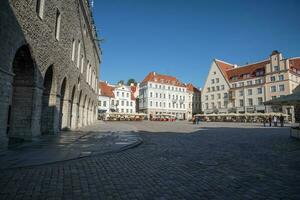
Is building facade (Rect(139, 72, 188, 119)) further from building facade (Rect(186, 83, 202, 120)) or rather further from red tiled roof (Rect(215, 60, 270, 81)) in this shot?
red tiled roof (Rect(215, 60, 270, 81))

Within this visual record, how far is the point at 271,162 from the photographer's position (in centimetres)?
709

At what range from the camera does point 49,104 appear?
45.6 ft

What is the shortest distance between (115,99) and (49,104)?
6047cm

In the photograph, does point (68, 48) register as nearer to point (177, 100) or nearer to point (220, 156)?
point (220, 156)

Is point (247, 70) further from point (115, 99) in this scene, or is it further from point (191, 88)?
point (115, 99)

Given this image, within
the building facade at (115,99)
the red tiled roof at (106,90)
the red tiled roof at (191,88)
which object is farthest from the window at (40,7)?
the red tiled roof at (191,88)

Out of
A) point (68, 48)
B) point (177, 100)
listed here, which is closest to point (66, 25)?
point (68, 48)

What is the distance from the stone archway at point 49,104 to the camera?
13812mm

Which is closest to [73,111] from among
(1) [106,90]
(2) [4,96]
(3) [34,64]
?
(3) [34,64]

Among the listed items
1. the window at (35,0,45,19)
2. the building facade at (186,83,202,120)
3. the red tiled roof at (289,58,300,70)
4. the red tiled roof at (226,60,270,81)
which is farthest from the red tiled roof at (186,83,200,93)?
the window at (35,0,45,19)

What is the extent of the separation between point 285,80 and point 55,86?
53869 millimetres

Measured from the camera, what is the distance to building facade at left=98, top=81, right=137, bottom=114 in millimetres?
70500

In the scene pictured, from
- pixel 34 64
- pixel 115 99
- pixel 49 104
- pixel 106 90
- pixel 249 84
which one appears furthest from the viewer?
pixel 115 99

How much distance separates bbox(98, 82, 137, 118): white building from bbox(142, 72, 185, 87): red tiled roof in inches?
349
